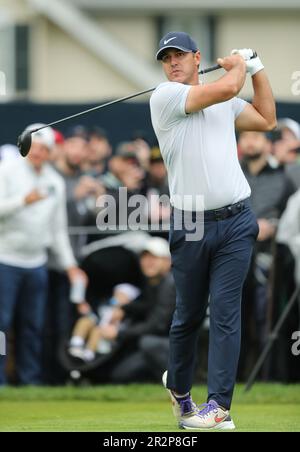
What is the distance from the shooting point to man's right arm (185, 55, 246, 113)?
7504mm

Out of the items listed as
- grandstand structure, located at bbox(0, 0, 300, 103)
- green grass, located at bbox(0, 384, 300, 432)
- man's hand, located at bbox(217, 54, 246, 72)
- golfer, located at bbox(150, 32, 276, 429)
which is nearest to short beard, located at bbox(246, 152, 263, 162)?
green grass, located at bbox(0, 384, 300, 432)

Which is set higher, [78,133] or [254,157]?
[78,133]

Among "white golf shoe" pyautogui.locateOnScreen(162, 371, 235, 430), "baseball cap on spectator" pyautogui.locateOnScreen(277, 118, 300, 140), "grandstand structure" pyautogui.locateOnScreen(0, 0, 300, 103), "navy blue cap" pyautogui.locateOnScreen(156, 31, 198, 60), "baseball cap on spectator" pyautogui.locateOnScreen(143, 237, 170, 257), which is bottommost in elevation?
"white golf shoe" pyautogui.locateOnScreen(162, 371, 235, 430)

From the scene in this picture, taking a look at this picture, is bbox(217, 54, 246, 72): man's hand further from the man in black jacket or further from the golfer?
the man in black jacket

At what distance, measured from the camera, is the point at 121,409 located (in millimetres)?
9883

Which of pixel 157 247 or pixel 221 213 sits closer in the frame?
pixel 221 213

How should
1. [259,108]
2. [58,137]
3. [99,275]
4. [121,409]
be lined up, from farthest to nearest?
[58,137] < [99,275] < [121,409] < [259,108]

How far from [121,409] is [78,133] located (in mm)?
4347

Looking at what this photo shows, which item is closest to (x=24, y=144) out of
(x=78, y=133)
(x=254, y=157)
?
(x=254, y=157)

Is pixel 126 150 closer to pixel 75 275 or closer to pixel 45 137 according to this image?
pixel 45 137

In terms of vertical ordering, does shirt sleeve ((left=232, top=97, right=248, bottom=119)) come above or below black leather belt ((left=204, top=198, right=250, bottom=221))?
above

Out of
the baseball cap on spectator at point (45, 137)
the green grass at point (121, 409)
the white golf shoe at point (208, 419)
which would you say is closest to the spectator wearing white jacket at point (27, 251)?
the baseball cap on spectator at point (45, 137)

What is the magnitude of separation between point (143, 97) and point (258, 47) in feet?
45.0

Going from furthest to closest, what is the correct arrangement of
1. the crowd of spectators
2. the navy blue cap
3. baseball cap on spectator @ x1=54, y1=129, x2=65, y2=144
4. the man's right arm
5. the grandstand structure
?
the grandstand structure < baseball cap on spectator @ x1=54, y1=129, x2=65, y2=144 < the crowd of spectators < the navy blue cap < the man's right arm
